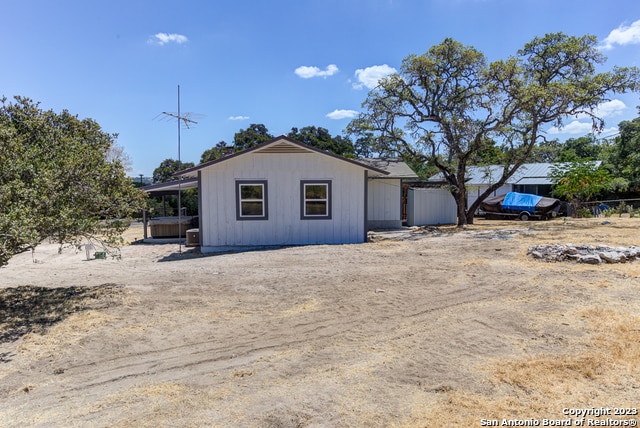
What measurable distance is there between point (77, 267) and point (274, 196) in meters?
5.79

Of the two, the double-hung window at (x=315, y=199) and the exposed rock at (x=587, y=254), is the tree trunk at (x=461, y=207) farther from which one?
the exposed rock at (x=587, y=254)

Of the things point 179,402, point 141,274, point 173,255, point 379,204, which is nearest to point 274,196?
point 173,255

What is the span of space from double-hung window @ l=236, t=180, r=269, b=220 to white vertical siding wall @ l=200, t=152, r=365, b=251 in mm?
132

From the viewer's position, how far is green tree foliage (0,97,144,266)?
16.8 ft

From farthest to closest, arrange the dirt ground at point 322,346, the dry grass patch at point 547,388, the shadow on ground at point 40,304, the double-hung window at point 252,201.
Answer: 1. the double-hung window at point 252,201
2. the shadow on ground at point 40,304
3. the dirt ground at point 322,346
4. the dry grass patch at point 547,388

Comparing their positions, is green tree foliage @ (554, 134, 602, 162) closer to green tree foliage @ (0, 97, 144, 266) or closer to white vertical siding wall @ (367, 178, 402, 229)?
white vertical siding wall @ (367, 178, 402, 229)

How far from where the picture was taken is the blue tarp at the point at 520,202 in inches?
909

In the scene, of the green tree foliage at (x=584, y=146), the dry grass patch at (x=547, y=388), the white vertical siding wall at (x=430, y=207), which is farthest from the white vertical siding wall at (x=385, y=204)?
the green tree foliage at (x=584, y=146)

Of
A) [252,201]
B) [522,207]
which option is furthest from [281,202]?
[522,207]

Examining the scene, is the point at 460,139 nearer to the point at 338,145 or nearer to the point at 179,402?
the point at 179,402

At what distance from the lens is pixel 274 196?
13062 millimetres

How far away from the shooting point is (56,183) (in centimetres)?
568

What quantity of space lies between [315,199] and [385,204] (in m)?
6.29

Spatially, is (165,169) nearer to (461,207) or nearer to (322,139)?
(322,139)
